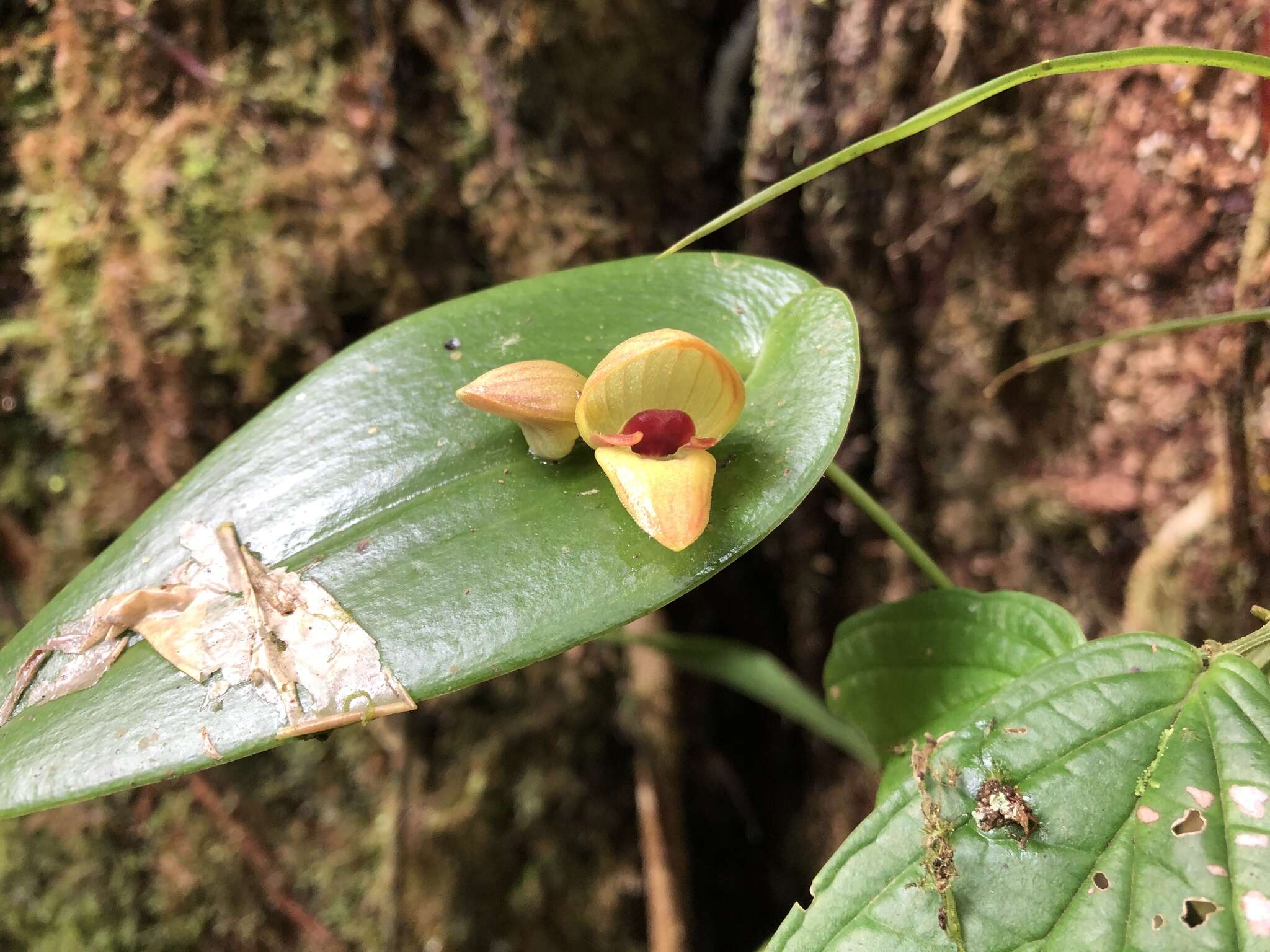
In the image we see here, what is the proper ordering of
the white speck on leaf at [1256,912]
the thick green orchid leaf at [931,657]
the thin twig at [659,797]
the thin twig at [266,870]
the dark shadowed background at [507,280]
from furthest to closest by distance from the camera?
the thin twig at [659,797] < the thin twig at [266,870] < the dark shadowed background at [507,280] < the thick green orchid leaf at [931,657] < the white speck on leaf at [1256,912]

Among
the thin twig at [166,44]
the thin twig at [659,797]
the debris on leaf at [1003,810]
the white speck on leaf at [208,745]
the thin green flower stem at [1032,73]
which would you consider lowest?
the thin twig at [659,797]

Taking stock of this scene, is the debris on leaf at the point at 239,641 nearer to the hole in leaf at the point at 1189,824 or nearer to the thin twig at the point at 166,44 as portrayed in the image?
the hole in leaf at the point at 1189,824

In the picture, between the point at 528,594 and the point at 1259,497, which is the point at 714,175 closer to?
the point at 1259,497

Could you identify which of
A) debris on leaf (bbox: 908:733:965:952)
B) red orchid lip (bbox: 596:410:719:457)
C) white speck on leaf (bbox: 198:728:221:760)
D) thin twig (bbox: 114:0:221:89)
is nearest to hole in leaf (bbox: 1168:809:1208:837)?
debris on leaf (bbox: 908:733:965:952)

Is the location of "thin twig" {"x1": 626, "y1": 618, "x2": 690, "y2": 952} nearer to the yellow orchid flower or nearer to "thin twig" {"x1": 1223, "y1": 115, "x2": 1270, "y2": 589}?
the yellow orchid flower

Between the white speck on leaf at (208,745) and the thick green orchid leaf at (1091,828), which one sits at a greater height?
the white speck on leaf at (208,745)

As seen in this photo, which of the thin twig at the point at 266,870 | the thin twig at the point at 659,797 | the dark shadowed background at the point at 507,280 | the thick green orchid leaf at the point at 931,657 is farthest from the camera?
the thin twig at the point at 659,797

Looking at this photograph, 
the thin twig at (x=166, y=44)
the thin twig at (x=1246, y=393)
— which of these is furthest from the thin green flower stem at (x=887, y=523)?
the thin twig at (x=166, y=44)

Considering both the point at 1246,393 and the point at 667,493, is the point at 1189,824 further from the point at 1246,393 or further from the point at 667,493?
the point at 1246,393

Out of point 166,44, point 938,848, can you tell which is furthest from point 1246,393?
point 166,44
